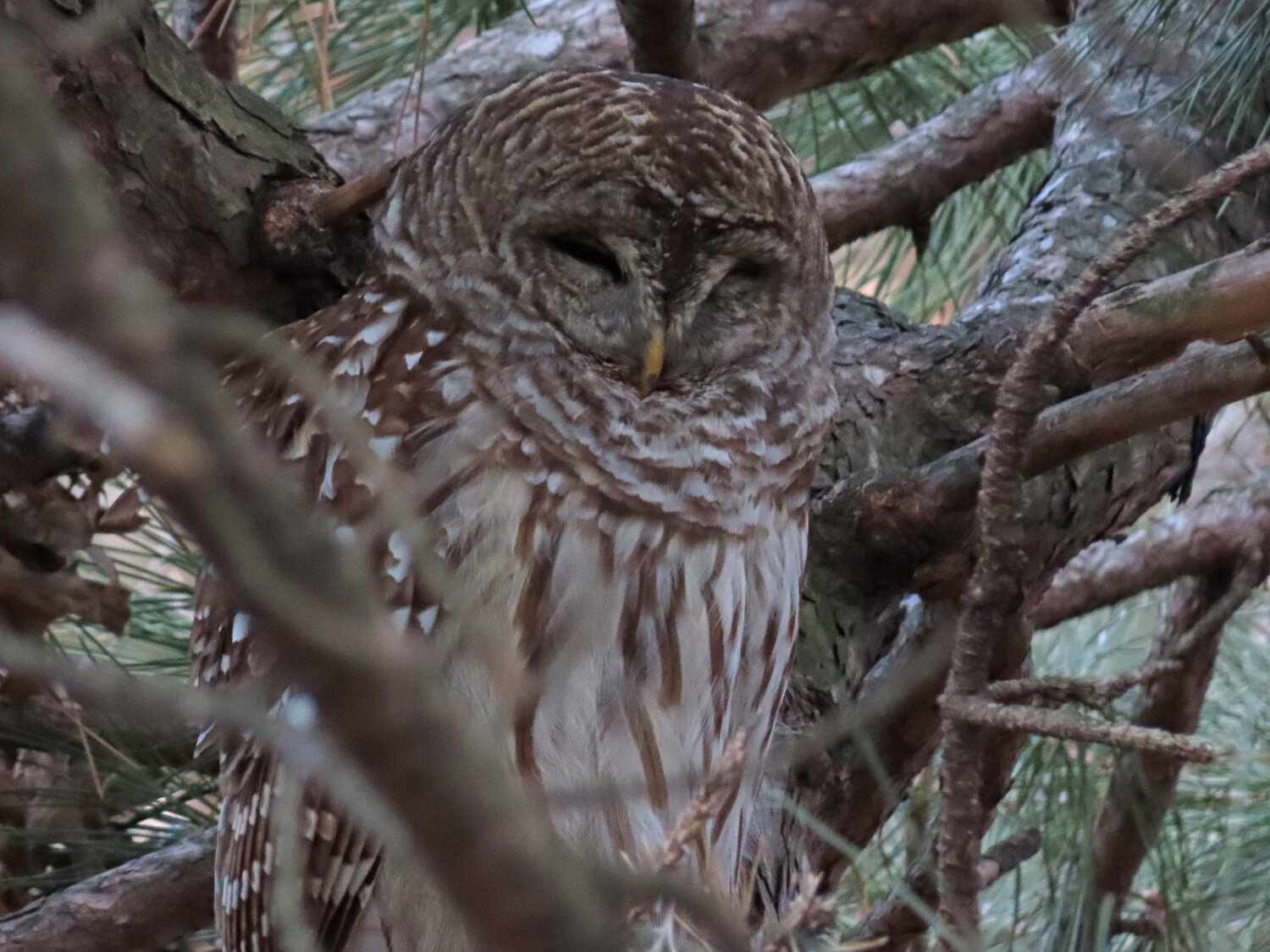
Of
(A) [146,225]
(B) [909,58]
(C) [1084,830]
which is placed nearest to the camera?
(A) [146,225]

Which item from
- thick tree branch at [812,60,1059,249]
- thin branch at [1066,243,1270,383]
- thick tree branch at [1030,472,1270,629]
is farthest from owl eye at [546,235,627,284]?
thick tree branch at [1030,472,1270,629]

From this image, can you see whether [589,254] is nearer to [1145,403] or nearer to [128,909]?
[1145,403]

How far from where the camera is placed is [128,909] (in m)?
1.93

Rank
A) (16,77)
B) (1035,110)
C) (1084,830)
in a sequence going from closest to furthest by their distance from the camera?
(16,77), (1084,830), (1035,110)

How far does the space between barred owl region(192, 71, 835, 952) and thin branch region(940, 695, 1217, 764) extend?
24.5 inches

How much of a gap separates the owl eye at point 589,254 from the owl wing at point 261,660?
21cm

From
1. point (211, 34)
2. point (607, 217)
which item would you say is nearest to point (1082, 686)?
point (607, 217)

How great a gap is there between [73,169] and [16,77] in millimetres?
32

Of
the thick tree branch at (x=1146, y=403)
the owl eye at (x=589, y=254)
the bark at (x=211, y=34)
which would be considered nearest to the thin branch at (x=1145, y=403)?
the thick tree branch at (x=1146, y=403)

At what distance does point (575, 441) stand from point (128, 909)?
2.95 ft

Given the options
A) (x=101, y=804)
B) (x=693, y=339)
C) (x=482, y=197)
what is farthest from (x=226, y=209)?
(x=101, y=804)

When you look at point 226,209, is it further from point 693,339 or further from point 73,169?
point 73,169

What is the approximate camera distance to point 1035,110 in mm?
2918

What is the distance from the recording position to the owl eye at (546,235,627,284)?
→ 1911 millimetres
